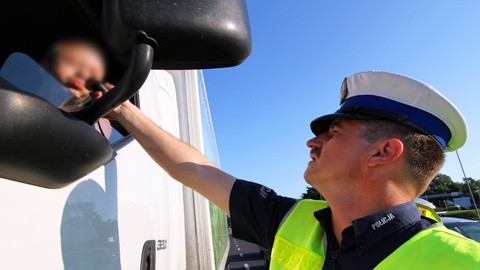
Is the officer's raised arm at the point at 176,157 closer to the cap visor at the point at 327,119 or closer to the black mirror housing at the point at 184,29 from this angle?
the cap visor at the point at 327,119

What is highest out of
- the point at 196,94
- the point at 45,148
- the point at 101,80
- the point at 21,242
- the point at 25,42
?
the point at 196,94

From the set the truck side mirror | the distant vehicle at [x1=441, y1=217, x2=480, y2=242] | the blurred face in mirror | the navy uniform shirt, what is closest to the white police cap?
Answer: the navy uniform shirt

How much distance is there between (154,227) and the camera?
159 cm

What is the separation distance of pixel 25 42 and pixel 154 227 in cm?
86

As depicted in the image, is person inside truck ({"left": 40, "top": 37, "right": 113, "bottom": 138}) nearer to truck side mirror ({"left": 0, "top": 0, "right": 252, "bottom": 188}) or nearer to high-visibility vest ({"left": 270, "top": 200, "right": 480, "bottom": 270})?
truck side mirror ({"left": 0, "top": 0, "right": 252, "bottom": 188})

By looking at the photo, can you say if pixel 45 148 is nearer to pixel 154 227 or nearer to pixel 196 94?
pixel 154 227

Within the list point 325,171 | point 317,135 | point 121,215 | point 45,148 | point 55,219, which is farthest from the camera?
point 317,135

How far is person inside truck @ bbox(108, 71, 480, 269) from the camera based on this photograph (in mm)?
1627

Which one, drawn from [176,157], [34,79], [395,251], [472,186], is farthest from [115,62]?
[472,186]

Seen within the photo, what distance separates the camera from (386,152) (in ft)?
5.96

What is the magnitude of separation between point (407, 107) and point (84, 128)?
5.01 feet

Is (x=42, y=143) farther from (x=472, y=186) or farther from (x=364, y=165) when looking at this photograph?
(x=472, y=186)

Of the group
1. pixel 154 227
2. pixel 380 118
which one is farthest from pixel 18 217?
pixel 380 118

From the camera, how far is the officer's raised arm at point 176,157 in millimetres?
1622
